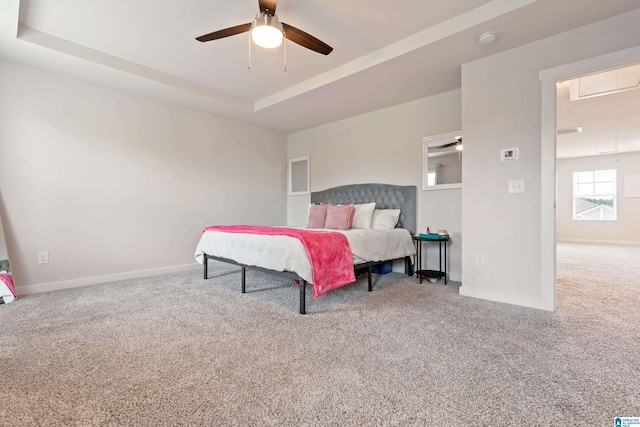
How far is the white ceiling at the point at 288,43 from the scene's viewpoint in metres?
2.33

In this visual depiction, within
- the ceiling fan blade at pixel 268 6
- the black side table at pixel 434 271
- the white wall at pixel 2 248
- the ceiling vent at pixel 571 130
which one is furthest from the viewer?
the ceiling vent at pixel 571 130

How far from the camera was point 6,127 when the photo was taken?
302 centimetres

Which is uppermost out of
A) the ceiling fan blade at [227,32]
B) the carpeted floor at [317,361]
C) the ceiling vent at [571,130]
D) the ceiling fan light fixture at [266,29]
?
the ceiling vent at [571,130]

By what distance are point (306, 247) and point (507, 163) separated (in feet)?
7.22

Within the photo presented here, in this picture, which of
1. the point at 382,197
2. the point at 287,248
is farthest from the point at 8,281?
the point at 382,197

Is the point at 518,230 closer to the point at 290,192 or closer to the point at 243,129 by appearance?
the point at 290,192

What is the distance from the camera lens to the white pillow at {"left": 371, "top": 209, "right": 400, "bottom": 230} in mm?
4035

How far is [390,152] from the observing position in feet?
14.5

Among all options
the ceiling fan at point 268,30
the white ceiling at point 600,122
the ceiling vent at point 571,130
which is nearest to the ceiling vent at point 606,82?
the white ceiling at point 600,122

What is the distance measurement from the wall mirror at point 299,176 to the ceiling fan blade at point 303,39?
3.15m

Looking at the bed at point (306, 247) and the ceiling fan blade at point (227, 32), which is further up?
the ceiling fan blade at point (227, 32)

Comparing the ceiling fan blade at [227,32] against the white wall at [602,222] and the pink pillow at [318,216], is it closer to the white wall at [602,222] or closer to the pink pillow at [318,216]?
the pink pillow at [318,216]

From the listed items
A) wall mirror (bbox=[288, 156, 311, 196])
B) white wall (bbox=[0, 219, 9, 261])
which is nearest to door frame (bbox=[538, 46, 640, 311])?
wall mirror (bbox=[288, 156, 311, 196])

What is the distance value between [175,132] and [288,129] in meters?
2.10
